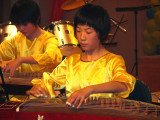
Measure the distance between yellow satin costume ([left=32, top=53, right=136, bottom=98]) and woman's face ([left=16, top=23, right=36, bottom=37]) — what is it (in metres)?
1.00

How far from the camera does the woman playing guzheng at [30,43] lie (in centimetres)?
282

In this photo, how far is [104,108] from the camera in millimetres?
1275

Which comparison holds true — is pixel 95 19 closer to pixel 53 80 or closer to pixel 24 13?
pixel 53 80

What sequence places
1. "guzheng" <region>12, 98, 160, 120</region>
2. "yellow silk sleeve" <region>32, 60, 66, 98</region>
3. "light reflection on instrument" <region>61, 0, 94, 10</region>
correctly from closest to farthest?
"guzheng" <region>12, 98, 160, 120</region> < "yellow silk sleeve" <region>32, 60, 66, 98</region> < "light reflection on instrument" <region>61, 0, 94, 10</region>

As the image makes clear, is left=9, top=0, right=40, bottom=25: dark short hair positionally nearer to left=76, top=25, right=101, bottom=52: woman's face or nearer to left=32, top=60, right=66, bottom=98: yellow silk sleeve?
left=32, top=60, right=66, bottom=98: yellow silk sleeve

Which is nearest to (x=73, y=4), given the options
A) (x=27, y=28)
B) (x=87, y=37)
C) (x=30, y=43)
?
(x=30, y=43)

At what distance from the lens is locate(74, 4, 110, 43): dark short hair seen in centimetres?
181

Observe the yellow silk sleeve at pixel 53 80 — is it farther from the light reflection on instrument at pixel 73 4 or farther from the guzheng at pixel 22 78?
the light reflection on instrument at pixel 73 4

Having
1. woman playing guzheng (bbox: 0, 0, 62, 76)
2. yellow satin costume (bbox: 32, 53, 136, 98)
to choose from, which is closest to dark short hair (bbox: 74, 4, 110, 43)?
yellow satin costume (bbox: 32, 53, 136, 98)

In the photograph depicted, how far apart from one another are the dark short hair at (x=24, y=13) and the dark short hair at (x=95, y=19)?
1.13 m

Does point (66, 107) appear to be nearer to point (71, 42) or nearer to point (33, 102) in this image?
point (33, 102)

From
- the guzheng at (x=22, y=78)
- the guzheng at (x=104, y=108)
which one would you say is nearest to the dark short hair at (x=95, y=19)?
the guzheng at (x=104, y=108)

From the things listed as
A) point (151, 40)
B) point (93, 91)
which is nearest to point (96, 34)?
point (93, 91)

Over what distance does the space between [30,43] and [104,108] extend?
6.73 feet
